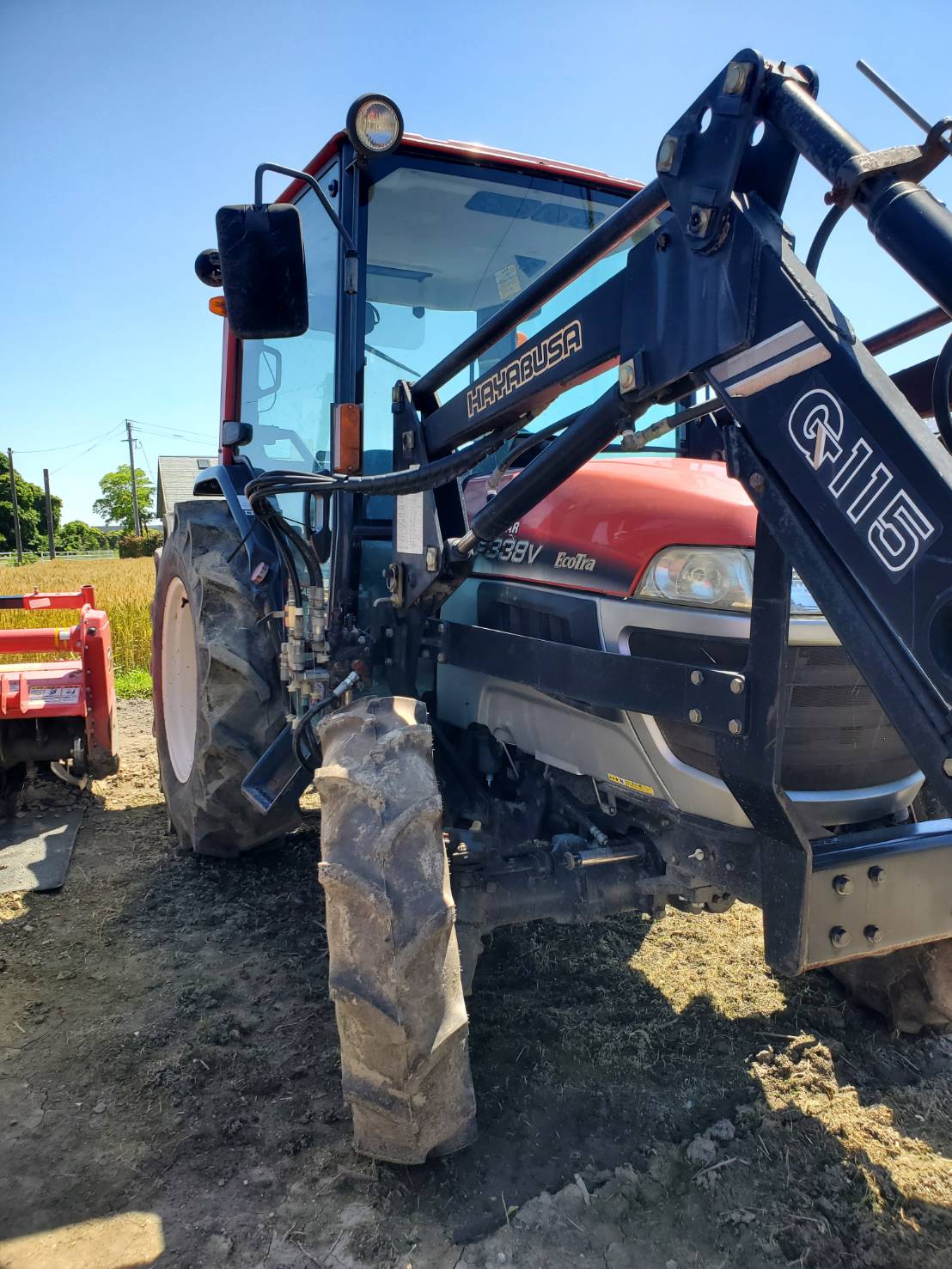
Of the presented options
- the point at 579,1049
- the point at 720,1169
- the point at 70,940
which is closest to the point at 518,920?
the point at 579,1049

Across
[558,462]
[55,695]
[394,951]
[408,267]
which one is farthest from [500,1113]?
[55,695]

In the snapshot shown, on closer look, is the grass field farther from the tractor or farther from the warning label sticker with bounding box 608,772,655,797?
the warning label sticker with bounding box 608,772,655,797

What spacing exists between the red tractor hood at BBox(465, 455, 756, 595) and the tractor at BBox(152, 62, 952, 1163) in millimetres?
10

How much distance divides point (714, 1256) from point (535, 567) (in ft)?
5.18

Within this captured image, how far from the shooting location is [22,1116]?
2.37 m

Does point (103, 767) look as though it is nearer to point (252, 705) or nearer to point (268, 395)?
point (252, 705)

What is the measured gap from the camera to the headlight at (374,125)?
7.53 ft

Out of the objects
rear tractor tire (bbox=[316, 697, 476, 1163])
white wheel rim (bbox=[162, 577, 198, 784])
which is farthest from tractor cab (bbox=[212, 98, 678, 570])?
white wheel rim (bbox=[162, 577, 198, 784])

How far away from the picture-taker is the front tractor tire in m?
3.26

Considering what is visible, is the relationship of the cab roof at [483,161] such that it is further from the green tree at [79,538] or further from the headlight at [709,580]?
the green tree at [79,538]

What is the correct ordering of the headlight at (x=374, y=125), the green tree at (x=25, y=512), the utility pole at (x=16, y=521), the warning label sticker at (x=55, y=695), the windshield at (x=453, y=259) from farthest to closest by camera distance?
the green tree at (x=25, y=512)
the utility pole at (x=16, y=521)
the warning label sticker at (x=55, y=695)
the windshield at (x=453, y=259)
the headlight at (x=374, y=125)

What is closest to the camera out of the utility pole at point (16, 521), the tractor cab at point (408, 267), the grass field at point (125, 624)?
the tractor cab at point (408, 267)

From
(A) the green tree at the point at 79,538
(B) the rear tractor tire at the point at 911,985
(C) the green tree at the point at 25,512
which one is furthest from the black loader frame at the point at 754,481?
(A) the green tree at the point at 79,538

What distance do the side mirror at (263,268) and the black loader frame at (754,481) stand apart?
68mm
